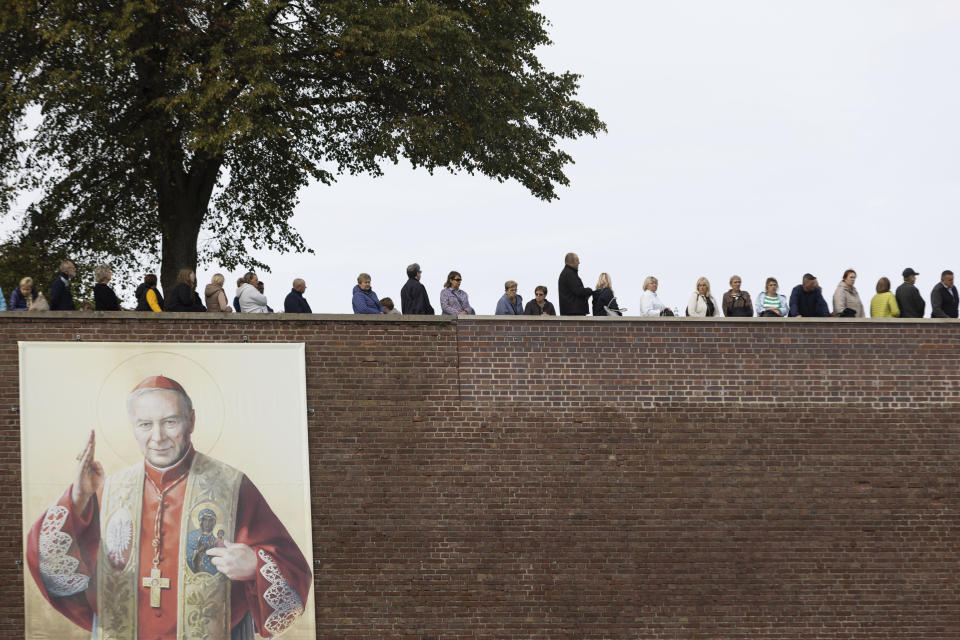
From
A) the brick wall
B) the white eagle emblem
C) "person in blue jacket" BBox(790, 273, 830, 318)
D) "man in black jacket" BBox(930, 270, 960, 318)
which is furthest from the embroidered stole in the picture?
"man in black jacket" BBox(930, 270, 960, 318)

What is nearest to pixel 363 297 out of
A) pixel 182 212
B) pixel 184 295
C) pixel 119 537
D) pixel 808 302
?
pixel 184 295

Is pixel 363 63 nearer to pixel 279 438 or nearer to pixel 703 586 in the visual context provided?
pixel 279 438

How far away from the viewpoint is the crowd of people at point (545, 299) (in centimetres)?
1847

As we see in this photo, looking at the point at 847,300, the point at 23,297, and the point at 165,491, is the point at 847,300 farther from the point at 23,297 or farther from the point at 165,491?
the point at 23,297

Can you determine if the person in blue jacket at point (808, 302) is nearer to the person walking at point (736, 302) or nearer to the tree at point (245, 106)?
the person walking at point (736, 302)

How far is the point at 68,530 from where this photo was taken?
17.5m

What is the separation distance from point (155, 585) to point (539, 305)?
691 centimetres

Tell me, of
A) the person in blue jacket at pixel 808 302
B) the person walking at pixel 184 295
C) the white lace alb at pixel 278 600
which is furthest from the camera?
the person in blue jacket at pixel 808 302

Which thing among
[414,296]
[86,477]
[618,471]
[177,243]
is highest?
[177,243]

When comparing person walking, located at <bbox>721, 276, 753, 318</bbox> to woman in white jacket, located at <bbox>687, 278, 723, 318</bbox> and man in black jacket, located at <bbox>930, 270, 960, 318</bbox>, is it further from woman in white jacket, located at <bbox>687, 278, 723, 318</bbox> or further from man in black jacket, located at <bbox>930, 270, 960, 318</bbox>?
man in black jacket, located at <bbox>930, 270, 960, 318</bbox>

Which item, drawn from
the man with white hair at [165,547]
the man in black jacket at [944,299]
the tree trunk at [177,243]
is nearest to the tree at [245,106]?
the tree trunk at [177,243]

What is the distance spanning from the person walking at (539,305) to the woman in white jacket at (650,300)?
1.41 metres

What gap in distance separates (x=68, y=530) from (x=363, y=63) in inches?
368

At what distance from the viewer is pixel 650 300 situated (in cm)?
1941
